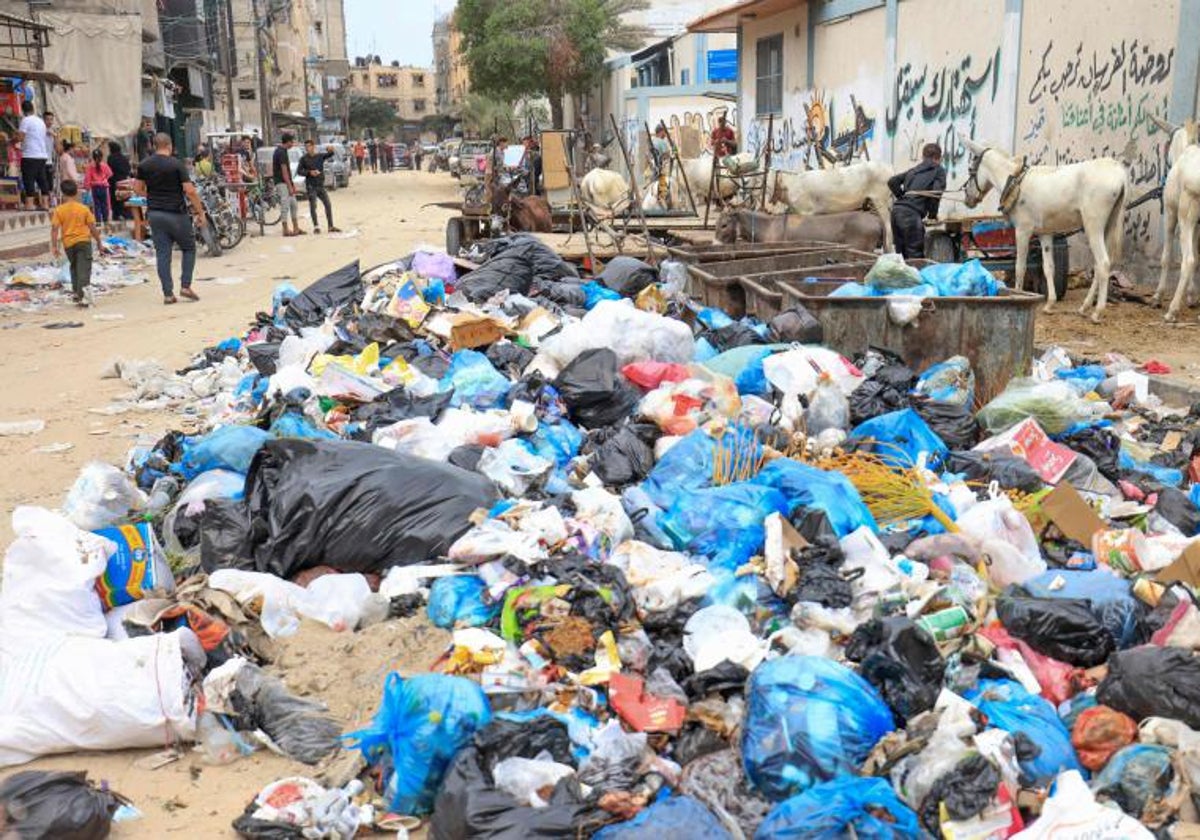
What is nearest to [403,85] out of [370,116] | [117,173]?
[370,116]

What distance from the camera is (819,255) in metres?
9.34

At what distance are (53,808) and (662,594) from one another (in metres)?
2.12

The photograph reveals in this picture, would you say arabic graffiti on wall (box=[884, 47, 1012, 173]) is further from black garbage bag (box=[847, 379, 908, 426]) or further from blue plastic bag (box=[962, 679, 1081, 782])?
blue plastic bag (box=[962, 679, 1081, 782])

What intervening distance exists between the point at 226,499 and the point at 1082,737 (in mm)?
3721

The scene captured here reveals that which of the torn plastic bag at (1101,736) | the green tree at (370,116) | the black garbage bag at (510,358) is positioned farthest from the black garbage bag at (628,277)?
the green tree at (370,116)

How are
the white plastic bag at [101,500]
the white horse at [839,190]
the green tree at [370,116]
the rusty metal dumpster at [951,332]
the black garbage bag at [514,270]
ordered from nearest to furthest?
the white plastic bag at [101,500]
the rusty metal dumpster at [951,332]
the black garbage bag at [514,270]
the white horse at [839,190]
the green tree at [370,116]

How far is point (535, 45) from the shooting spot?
115ft

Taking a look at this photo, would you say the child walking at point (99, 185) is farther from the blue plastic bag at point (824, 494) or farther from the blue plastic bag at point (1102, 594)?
the blue plastic bag at point (1102, 594)

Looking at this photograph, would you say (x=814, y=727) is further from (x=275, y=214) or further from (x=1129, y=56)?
(x=275, y=214)

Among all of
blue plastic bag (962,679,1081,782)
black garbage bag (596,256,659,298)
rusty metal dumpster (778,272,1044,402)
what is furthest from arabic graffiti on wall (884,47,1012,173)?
blue plastic bag (962,679,1081,782)

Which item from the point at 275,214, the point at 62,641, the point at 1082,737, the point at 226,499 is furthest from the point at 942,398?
the point at 275,214

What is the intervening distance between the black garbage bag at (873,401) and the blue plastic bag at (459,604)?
2.69 meters

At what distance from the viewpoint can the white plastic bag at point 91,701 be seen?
3.53 metres

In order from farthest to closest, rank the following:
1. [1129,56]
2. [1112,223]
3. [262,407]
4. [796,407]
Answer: [1129,56], [1112,223], [262,407], [796,407]
